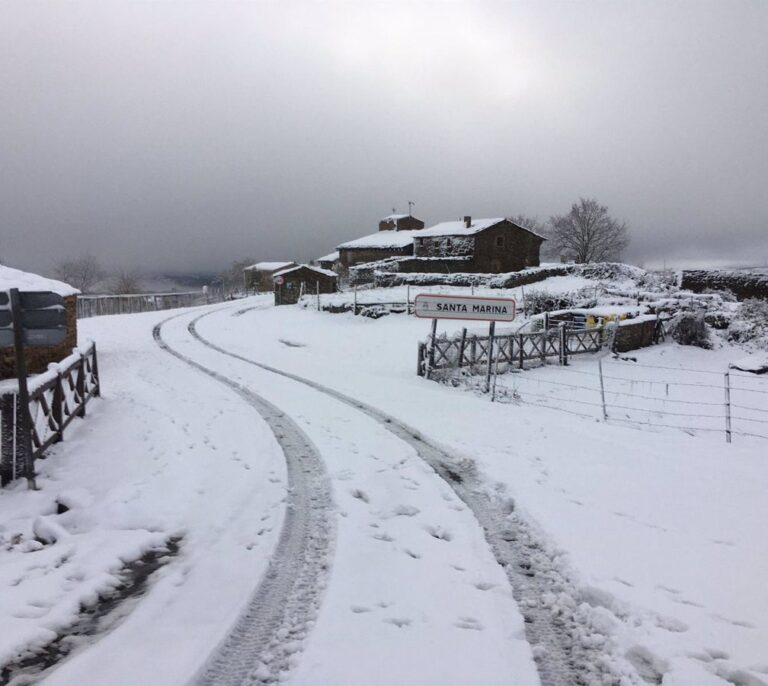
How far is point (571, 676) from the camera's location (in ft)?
10.5

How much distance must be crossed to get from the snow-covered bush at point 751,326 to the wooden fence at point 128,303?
1611 inches

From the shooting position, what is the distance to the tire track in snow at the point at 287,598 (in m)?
3.18

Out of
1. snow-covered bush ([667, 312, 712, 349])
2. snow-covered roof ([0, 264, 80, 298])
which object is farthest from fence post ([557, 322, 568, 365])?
snow-covered roof ([0, 264, 80, 298])

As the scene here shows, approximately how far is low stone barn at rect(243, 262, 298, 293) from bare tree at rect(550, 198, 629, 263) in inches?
1645

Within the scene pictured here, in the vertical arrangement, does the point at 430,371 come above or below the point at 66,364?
below

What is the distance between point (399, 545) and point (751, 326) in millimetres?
28414

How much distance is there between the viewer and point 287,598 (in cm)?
393

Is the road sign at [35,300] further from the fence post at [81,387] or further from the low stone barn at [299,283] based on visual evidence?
the low stone barn at [299,283]

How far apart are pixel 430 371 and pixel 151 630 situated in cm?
1221

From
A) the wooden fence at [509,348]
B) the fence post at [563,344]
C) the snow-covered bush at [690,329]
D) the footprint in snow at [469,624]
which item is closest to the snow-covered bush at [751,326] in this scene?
the snow-covered bush at [690,329]

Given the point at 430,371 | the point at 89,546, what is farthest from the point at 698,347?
the point at 89,546

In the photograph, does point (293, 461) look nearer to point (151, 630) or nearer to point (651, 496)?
point (151, 630)

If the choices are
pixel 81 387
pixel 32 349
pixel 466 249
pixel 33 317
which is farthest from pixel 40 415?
pixel 466 249

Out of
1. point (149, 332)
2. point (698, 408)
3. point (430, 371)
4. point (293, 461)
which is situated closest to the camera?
point (293, 461)
